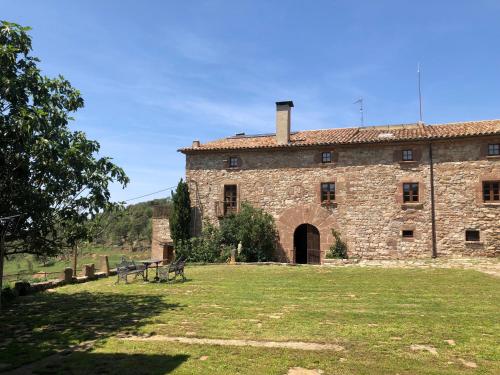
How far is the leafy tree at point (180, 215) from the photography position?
22781 mm

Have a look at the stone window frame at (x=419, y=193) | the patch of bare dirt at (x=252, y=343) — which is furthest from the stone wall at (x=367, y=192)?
the patch of bare dirt at (x=252, y=343)

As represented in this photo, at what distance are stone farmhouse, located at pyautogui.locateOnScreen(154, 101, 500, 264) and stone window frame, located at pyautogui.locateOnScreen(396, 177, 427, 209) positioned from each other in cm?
5

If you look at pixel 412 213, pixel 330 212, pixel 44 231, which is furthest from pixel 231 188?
pixel 44 231

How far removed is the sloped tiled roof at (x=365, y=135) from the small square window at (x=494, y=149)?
71 centimetres

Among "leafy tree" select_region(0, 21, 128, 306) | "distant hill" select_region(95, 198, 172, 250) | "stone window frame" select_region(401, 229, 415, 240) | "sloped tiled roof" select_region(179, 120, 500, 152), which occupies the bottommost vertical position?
"distant hill" select_region(95, 198, 172, 250)

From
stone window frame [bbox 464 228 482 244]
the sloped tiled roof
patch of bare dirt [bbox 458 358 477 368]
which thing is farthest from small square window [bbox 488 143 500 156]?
patch of bare dirt [bbox 458 358 477 368]

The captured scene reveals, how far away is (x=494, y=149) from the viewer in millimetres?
19281

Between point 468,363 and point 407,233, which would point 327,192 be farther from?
point 468,363

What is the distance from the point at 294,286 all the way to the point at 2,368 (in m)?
8.31

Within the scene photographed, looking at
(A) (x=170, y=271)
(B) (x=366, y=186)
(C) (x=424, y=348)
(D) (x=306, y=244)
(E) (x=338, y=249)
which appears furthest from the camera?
(D) (x=306, y=244)

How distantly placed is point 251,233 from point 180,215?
4.40 m

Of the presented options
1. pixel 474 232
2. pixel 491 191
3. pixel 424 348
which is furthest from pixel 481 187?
pixel 424 348

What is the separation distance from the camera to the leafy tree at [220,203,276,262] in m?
21.4

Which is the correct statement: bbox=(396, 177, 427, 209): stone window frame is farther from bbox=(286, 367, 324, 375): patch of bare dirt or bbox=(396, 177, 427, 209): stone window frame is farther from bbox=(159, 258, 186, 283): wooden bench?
bbox=(286, 367, 324, 375): patch of bare dirt
